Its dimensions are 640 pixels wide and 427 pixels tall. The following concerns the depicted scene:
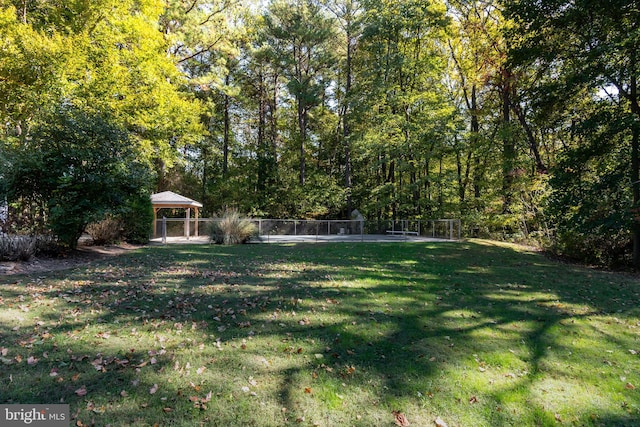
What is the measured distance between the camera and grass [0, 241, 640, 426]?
2.84 metres

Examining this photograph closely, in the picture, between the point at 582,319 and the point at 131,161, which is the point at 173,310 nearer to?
the point at 582,319

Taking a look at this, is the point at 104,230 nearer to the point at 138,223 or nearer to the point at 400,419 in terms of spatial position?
the point at 138,223

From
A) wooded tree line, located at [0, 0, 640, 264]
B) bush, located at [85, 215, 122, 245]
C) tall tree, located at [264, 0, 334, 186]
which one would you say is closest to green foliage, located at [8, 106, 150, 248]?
wooded tree line, located at [0, 0, 640, 264]

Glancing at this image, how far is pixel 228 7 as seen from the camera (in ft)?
69.9

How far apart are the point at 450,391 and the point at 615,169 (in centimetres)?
1141

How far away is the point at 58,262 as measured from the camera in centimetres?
829

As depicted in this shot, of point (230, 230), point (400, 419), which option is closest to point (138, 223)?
point (230, 230)

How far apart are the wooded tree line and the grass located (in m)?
5.38

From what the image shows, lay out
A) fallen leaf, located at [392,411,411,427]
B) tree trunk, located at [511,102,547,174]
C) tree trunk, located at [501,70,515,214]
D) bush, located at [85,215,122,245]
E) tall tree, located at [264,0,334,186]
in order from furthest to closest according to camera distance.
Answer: tall tree, located at [264,0,334,186], tree trunk, located at [511,102,547,174], tree trunk, located at [501,70,515,214], bush, located at [85,215,122,245], fallen leaf, located at [392,411,411,427]

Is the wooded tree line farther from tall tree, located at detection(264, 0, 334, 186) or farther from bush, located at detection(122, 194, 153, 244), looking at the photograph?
bush, located at detection(122, 194, 153, 244)

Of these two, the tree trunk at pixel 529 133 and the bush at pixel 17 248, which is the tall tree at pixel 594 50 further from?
the bush at pixel 17 248

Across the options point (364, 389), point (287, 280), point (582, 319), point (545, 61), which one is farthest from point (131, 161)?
point (545, 61)

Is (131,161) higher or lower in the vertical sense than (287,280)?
higher

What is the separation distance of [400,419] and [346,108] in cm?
2775
